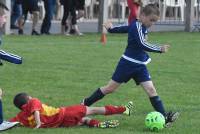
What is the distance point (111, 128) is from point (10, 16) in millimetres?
14203

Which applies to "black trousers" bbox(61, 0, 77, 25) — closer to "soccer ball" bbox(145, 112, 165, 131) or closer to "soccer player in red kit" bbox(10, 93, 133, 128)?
"soccer player in red kit" bbox(10, 93, 133, 128)

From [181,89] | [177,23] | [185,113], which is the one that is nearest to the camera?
[185,113]

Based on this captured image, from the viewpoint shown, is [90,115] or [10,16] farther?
[10,16]

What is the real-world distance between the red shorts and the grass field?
0.15m

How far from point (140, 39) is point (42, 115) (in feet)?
4.98

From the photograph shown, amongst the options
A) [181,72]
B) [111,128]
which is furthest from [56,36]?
[111,128]

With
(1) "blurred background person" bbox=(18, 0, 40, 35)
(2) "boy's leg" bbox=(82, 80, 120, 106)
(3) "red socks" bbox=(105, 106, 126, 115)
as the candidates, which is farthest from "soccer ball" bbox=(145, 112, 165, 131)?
(1) "blurred background person" bbox=(18, 0, 40, 35)

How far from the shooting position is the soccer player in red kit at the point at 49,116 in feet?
28.9

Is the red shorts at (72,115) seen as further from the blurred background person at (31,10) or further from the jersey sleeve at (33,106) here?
the blurred background person at (31,10)

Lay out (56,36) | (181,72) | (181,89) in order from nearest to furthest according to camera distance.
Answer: (181,89) → (181,72) → (56,36)

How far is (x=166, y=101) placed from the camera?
431 inches

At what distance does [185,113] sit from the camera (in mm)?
9992

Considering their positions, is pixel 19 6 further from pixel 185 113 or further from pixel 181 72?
pixel 185 113

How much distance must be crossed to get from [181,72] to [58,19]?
1866 centimetres
